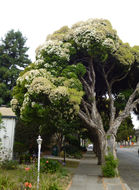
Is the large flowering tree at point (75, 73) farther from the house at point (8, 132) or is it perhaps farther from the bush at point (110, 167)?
the house at point (8, 132)

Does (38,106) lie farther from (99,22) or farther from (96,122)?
(99,22)

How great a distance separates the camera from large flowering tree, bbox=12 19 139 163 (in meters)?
10.4

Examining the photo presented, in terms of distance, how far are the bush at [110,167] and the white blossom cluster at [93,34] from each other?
6155mm

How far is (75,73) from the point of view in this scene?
11.9 m

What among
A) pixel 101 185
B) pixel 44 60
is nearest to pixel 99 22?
pixel 44 60

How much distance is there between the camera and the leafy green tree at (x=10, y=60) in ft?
109

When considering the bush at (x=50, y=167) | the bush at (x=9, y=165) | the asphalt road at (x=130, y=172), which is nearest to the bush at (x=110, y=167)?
the asphalt road at (x=130, y=172)

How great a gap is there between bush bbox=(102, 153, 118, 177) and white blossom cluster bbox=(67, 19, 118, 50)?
6.16m

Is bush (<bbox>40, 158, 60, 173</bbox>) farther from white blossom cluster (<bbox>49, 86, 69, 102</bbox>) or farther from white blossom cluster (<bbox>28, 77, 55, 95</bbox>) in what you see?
white blossom cluster (<bbox>28, 77, 55, 95</bbox>)

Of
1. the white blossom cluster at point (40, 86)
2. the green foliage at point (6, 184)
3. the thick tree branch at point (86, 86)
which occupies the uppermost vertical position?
the thick tree branch at point (86, 86)

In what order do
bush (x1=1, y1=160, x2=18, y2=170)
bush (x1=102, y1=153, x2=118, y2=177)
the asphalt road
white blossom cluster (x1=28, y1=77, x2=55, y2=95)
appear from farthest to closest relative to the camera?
bush (x1=1, y1=160, x2=18, y2=170) < bush (x1=102, y1=153, x2=118, y2=177) < white blossom cluster (x1=28, y1=77, x2=55, y2=95) < the asphalt road

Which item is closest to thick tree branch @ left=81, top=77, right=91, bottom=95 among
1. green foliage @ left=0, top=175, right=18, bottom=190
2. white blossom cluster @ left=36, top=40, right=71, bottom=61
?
white blossom cluster @ left=36, top=40, right=71, bottom=61

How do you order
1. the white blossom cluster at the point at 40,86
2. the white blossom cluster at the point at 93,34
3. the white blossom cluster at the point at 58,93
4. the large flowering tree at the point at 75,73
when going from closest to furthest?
1. the white blossom cluster at the point at 58,93
2. the white blossom cluster at the point at 40,86
3. the large flowering tree at the point at 75,73
4. the white blossom cluster at the point at 93,34

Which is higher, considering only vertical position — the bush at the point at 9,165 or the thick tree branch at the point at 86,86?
the thick tree branch at the point at 86,86
